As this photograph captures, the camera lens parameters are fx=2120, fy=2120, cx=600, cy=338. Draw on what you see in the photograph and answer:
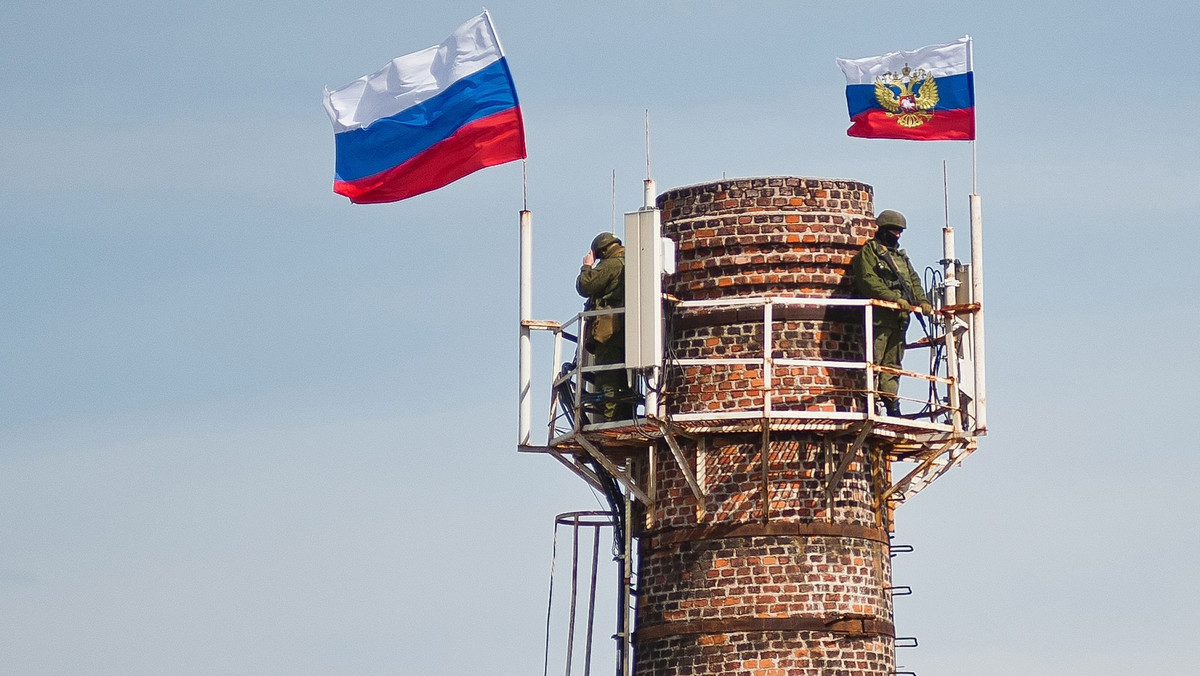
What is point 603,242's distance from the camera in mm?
25828

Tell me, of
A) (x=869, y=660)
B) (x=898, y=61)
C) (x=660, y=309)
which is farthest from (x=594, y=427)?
(x=898, y=61)

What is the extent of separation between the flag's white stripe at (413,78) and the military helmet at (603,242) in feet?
10.6

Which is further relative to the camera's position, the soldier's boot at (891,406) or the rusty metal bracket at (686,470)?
the soldier's boot at (891,406)

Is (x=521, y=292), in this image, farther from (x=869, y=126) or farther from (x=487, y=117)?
(x=869, y=126)

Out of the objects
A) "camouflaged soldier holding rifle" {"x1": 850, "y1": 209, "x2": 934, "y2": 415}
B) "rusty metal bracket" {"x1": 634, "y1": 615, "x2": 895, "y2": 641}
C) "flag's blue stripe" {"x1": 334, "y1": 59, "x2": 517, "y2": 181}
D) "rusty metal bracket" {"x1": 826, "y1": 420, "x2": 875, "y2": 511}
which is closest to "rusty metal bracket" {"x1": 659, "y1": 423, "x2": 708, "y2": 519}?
"rusty metal bracket" {"x1": 634, "y1": 615, "x2": 895, "y2": 641}

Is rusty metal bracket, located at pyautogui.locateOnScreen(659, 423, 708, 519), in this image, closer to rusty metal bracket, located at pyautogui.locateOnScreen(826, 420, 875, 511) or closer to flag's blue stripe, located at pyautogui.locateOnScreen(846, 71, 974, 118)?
rusty metal bracket, located at pyautogui.locateOnScreen(826, 420, 875, 511)

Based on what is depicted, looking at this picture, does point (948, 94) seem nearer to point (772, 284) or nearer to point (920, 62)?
point (920, 62)

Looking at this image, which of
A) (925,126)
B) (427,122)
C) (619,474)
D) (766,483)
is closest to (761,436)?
(766,483)

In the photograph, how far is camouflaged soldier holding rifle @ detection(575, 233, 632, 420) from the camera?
1005 inches

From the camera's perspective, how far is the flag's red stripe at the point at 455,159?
2720cm

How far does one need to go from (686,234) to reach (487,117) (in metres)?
3.27

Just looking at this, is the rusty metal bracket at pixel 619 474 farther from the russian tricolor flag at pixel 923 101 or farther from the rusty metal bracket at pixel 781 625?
the russian tricolor flag at pixel 923 101

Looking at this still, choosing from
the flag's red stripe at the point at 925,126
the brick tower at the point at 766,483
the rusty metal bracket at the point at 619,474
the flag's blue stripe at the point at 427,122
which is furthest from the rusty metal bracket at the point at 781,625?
the flag's blue stripe at the point at 427,122

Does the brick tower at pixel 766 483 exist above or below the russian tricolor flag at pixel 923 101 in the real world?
below
